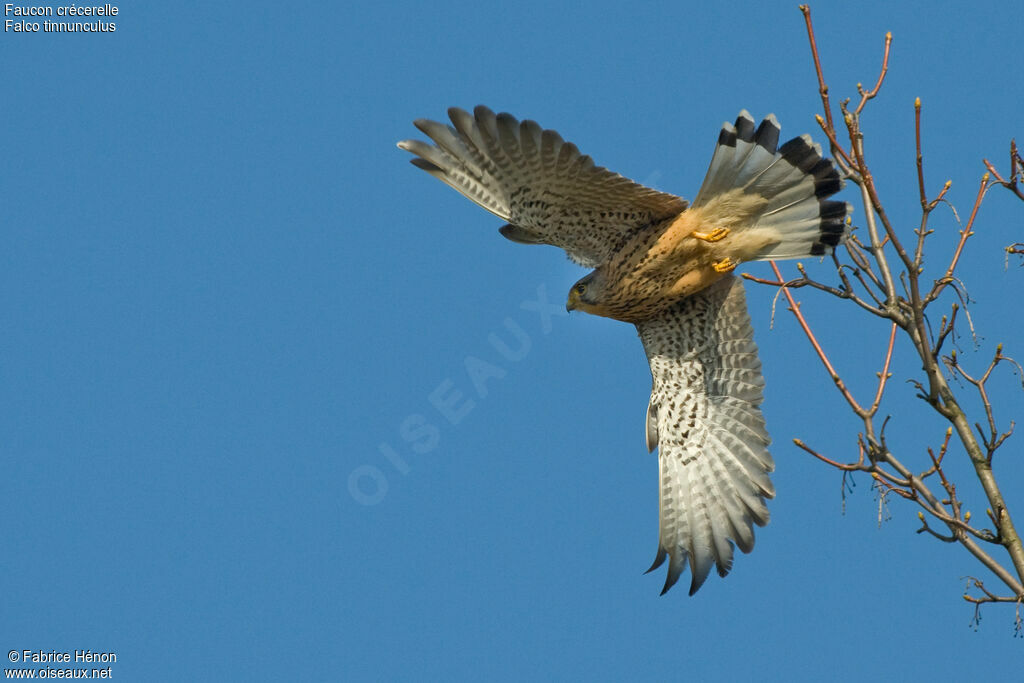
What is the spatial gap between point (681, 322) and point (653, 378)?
47cm

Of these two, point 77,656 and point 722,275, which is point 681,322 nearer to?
point 722,275

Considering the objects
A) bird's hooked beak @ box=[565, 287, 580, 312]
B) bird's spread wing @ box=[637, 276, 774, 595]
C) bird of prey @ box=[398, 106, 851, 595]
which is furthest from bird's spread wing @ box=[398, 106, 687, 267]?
bird's spread wing @ box=[637, 276, 774, 595]

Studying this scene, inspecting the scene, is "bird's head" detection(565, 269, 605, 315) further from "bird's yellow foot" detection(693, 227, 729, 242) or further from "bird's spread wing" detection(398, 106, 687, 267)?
"bird's yellow foot" detection(693, 227, 729, 242)

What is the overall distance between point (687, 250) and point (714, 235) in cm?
20

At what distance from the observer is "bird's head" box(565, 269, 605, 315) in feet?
20.9

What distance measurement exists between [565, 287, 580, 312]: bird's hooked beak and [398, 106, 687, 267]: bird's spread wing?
232mm

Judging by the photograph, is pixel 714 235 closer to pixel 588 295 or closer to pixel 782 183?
pixel 782 183

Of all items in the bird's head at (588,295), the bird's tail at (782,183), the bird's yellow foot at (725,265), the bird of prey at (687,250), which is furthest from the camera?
the bird's head at (588,295)

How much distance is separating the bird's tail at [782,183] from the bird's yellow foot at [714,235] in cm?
16

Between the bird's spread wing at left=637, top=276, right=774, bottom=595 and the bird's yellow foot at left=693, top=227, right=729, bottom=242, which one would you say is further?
the bird's spread wing at left=637, top=276, right=774, bottom=595

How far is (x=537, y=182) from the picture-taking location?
233 inches

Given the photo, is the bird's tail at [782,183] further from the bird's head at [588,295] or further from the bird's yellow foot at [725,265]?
the bird's head at [588,295]

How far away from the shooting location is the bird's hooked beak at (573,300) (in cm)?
652

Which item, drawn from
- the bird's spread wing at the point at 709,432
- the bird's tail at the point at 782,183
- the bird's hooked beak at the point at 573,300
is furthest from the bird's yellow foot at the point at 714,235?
the bird's hooked beak at the point at 573,300
